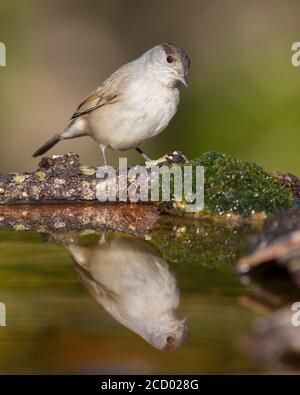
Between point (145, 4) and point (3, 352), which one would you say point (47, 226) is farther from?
point (145, 4)

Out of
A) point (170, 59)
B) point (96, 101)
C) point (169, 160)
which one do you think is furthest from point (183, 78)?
point (169, 160)

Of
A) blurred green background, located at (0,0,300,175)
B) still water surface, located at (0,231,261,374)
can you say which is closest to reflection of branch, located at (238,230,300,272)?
still water surface, located at (0,231,261,374)

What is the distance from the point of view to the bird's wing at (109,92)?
7.08m

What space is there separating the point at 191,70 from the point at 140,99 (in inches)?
185

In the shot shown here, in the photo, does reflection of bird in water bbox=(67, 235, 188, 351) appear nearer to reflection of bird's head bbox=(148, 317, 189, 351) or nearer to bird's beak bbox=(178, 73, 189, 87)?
reflection of bird's head bbox=(148, 317, 189, 351)

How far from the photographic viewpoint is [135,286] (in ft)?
11.3

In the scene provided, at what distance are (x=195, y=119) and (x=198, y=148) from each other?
0.44m

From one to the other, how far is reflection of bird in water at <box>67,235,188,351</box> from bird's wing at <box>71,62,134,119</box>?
112 inches

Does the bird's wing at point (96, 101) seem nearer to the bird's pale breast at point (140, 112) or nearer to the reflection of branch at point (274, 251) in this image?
the bird's pale breast at point (140, 112)

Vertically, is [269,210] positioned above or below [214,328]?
above

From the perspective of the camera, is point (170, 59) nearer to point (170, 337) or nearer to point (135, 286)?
point (135, 286)

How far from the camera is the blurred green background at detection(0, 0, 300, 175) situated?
10258mm

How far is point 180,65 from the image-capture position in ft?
23.0
